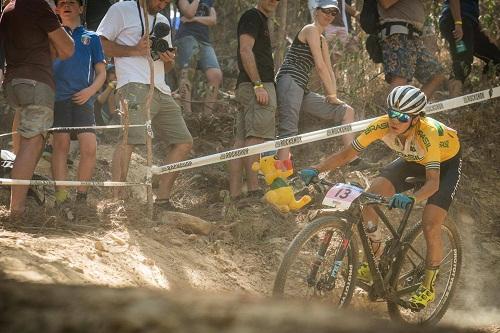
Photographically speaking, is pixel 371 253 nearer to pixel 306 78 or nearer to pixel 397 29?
pixel 306 78

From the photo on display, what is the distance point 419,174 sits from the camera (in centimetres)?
579

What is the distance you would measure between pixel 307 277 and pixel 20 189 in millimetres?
2215

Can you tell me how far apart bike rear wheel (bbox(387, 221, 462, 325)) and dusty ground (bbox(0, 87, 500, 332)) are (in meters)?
0.28

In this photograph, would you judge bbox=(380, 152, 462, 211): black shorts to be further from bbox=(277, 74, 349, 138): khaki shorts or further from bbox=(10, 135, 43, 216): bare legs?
bbox=(10, 135, 43, 216): bare legs

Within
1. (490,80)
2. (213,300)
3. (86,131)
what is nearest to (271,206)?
(86,131)

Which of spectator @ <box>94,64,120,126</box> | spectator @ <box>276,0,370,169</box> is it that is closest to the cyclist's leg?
spectator @ <box>276,0,370,169</box>

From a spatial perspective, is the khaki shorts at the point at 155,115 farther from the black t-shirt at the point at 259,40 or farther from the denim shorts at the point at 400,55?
the denim shorts at the point at 400,55

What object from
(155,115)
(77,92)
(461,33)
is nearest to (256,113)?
(155,115)

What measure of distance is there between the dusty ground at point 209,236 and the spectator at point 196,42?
33.4 inches

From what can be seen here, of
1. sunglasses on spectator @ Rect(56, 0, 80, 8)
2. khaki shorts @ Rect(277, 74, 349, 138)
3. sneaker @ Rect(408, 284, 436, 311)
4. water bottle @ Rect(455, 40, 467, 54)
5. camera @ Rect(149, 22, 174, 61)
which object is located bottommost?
sneaker @ Rect(408, 284, 436, 311)

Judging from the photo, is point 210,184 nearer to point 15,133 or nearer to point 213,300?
point 15,133

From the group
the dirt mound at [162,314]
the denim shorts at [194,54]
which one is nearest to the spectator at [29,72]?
the denim shorts at [194,54]

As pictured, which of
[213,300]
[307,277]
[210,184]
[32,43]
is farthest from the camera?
[210,184]

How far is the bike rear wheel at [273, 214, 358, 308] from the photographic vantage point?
14.9ft
